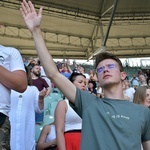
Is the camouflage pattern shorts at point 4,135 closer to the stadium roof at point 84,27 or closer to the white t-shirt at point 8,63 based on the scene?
the white t-shirt at point 8,63

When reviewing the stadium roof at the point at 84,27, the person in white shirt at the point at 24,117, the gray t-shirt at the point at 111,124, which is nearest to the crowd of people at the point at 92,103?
the gray t-shirt at the point at 111,124

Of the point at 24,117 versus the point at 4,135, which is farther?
the point at 24,117

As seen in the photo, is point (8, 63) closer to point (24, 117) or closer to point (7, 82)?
point (7, 82)

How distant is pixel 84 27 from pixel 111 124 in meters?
13.7

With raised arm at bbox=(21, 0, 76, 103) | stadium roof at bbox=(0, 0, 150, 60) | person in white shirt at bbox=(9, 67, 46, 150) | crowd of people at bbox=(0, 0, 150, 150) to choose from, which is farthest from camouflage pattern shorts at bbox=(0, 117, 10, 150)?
stadium roof at bbox=(0, 0, 150, 60)

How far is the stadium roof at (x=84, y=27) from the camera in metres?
11.8

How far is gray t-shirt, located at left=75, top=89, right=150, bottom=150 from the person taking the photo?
1.28m

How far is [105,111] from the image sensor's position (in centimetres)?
136

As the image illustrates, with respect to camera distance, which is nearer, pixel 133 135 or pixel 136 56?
pixel 133 135

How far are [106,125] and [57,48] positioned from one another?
1592 centimetres

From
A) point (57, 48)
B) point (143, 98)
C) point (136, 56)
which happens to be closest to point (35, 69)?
point (143, 98)

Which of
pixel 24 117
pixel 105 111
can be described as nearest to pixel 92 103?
pixel 105 111

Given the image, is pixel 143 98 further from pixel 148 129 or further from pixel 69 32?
pixel 69 32

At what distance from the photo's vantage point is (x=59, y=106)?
7.08 feet
